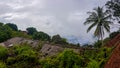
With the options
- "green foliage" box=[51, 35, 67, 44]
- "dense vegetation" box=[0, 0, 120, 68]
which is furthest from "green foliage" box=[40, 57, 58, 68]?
Answer: "green foliage" box=[51, 35, 67, 44]

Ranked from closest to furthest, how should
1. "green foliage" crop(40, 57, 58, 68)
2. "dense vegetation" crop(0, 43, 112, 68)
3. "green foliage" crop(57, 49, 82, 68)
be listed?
"dense vegetation" crop(0, 43, 112, 68)
"green foliage" crop(57, 49, 82, 68)
"green foliage" crop(40, 57, 58, 68)

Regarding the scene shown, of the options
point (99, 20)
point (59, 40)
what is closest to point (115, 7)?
point (99, 20)

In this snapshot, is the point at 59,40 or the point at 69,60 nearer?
the point at 69,60

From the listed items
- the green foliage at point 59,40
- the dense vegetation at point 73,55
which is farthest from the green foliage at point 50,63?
the green foliage at point 59,40

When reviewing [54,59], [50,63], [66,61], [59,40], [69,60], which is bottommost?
[50,63]

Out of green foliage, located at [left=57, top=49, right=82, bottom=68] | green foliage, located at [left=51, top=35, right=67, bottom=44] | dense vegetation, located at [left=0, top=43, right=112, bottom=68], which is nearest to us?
dense vegetation, located at [left=0, top=43, right=112, bottom=68]

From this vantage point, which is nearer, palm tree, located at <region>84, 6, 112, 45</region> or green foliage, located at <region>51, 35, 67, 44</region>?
palm tree, located at <region>84, 6, 112, 45</region>

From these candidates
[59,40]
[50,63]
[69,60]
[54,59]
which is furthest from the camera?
[59,40]

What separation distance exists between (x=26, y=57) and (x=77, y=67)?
13.4 metres

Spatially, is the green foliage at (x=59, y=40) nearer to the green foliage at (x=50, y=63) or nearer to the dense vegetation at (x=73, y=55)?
the dense vegetation at (x=73, y=55)

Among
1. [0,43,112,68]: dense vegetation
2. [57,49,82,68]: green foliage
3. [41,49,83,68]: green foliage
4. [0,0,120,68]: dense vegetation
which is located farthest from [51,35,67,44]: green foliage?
[57,49,82,68]: green foliage

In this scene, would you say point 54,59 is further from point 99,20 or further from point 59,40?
point 59,40

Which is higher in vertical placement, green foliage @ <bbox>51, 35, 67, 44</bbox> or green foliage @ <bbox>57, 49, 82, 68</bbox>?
green foliage @ <bbox>51, 35, 67, 44</bbox>

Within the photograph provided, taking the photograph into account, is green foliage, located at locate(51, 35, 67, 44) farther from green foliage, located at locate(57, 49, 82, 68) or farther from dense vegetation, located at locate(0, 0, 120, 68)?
green foliage, located at locate(57, 49, 82, 68)
